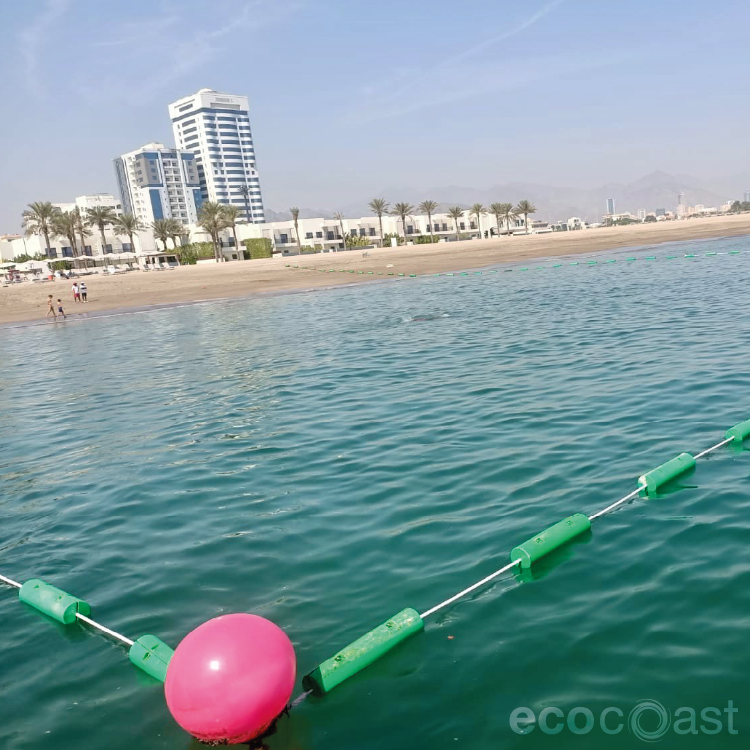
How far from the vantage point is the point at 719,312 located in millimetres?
19266

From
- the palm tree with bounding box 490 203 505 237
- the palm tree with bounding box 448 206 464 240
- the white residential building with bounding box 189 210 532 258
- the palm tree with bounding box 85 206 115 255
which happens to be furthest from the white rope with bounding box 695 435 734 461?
the palm tree with bounding box 490 203 505 237

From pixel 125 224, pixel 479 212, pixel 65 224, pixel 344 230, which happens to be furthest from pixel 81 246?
pixel 479 212

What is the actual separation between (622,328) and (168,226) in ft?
327

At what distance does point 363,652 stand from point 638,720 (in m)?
1.78

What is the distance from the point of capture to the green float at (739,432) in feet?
28.5

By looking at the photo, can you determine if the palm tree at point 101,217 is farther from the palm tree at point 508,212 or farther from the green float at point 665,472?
the green float at point 665,472

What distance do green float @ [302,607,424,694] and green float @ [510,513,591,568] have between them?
123cm

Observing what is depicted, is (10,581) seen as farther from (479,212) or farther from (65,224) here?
(479,212)

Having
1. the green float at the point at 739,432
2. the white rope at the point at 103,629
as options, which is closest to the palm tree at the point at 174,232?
the green float at the point at 739,432

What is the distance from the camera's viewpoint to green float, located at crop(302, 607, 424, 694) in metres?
4.85

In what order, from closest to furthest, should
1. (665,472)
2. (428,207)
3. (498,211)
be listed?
(665,472) → (428,207) → (498,211)

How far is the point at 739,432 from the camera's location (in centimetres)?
868

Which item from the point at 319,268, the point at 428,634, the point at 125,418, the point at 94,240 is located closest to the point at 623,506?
the point at 428,634

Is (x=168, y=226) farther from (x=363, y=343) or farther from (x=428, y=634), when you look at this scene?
(x=428, y=634)
